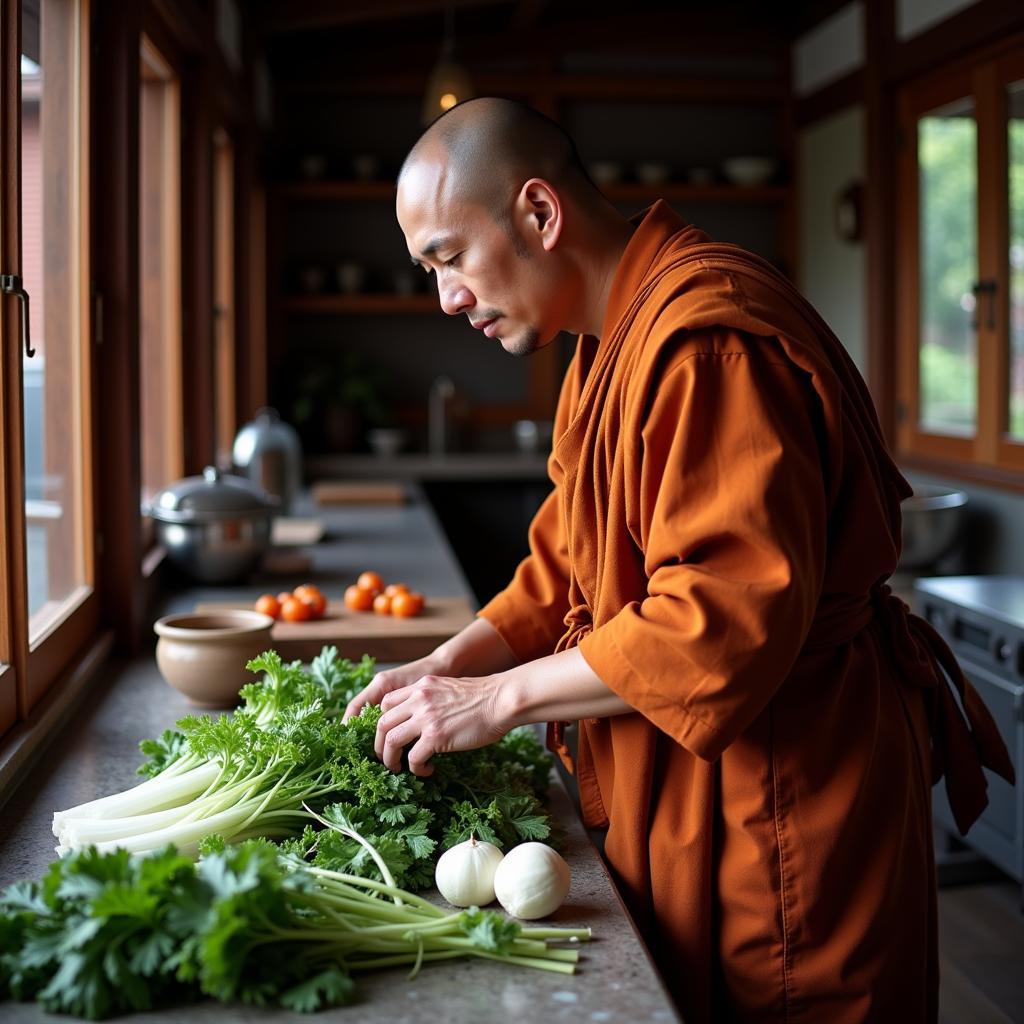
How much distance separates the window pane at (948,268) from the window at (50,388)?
3.24m

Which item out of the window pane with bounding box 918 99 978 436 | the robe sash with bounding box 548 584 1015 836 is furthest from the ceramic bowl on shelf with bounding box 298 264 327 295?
the robe sash with bounding box 548 584 1015 836

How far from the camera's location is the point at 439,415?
600cm

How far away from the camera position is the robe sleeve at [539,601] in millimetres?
1712

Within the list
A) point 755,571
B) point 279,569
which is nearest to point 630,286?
point 755,571

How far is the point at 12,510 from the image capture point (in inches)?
68.2

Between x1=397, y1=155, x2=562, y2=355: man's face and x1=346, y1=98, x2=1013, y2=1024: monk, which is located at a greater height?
x1=397, y1=155, x2=562, y2=355: man's face

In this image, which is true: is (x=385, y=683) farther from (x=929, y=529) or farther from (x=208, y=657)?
(x=929, y=529)

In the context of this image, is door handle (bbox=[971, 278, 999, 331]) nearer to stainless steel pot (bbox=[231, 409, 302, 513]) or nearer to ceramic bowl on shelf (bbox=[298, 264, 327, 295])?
stainless steel pot (bbox=[231, 409, 302, 513])

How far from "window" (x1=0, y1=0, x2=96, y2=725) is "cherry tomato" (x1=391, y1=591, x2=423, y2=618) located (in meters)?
0.54

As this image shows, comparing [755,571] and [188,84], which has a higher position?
[188,84]

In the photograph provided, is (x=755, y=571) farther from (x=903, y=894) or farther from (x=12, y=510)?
(x=12, y=510)

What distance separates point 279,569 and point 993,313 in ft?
8.73

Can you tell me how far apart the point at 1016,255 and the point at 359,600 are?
9.32ft

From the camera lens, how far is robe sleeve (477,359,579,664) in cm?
171
